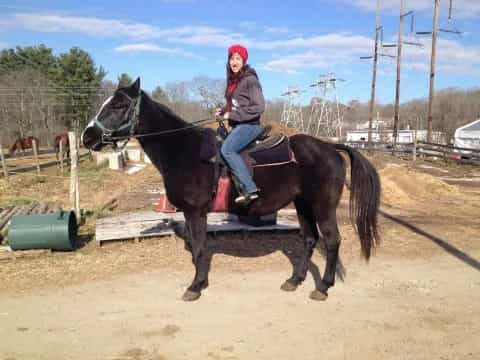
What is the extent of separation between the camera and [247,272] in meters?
5.50

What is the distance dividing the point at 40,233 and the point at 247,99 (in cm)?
398

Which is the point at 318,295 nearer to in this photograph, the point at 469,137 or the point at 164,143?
the point at 164,143

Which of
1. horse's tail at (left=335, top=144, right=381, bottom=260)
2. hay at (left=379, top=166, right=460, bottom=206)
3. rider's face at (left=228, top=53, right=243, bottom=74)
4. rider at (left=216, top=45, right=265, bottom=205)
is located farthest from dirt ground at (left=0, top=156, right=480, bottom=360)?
hay at (left=379, top=166, right=460, bottom=206)

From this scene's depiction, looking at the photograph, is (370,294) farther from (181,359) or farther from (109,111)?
(109,111)

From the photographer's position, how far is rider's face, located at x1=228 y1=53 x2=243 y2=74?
4488 mm

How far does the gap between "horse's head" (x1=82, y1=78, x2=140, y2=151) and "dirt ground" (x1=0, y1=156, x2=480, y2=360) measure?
198 centimetres

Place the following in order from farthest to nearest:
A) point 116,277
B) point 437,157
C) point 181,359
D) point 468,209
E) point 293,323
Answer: point 437,157 → point 468,209 → point 116,277 → point 293,323 → point 181,359

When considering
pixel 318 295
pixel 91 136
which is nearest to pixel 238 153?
pixel 91 136

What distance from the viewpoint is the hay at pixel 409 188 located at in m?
11.0

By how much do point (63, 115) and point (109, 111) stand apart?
156 feet

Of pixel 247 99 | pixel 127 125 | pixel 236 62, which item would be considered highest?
pixel 236 62

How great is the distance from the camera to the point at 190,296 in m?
4.57

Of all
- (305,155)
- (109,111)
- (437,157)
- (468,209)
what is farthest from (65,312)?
(437,157)

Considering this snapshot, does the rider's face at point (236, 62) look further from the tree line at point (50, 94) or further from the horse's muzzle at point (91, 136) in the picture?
the tree line at point (50, 94)
